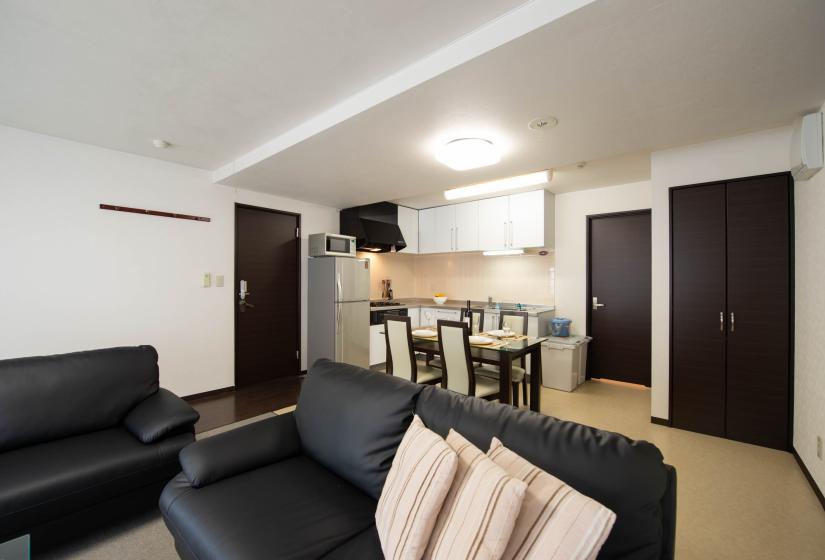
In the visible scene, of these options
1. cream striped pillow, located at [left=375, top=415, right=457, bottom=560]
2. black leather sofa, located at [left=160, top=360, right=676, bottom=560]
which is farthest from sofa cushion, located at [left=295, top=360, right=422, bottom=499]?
cream striped pillow, located at [left=375, top=415, right=457, bottom=560]

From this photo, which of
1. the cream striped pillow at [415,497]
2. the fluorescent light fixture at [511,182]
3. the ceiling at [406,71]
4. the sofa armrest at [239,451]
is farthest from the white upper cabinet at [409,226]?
the cream striped pillow at [415,497]

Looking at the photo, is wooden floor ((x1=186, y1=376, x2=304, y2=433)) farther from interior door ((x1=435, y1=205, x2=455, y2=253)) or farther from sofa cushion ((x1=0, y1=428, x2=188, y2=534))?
interior door ((x1=435, y1=205, x2=455, y2=253))

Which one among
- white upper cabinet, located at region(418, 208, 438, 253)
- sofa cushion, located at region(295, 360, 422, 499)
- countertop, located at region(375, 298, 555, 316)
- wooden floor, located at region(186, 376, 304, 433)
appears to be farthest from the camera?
white upper cabinet, located at region(418, 208, 438, 253)

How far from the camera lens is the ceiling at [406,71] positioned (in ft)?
5.21

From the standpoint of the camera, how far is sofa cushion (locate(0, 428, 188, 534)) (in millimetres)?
1501

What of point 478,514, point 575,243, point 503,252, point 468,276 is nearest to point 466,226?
point 503,252

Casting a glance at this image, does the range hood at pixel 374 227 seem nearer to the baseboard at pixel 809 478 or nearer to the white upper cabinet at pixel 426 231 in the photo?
the white upper cabinet at pixel 426 231

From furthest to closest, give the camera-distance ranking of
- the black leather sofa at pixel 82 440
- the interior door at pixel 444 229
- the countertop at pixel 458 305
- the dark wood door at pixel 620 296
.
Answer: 1. the interior door at pixel 444 229
2. the countertop at pixel 458 305
3. the dark wood door at pixel 620 296
4. the black leather sofa at pixel 82 440

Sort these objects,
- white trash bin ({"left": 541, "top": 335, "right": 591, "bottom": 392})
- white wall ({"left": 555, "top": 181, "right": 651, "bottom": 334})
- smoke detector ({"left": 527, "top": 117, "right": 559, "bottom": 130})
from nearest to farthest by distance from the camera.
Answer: smoke detector ({"left": 527, "top": 117, "right": 559, "bottom": 130}) < white trash bin ({"left": 541, "top": 335, "right": 591, "bottom": 392}) < white wall ({"left": 555, "top": 181, "right": 651, "bottom": 334})

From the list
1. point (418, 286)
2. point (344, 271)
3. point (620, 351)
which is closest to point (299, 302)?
point (344, 271)

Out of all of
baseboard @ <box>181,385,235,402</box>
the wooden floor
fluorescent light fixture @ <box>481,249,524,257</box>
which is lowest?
the wooden floor

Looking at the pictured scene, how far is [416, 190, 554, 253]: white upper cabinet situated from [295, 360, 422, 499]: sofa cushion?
3559 mm

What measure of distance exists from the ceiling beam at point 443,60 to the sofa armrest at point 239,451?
197 cm

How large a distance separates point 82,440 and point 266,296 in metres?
2.64
